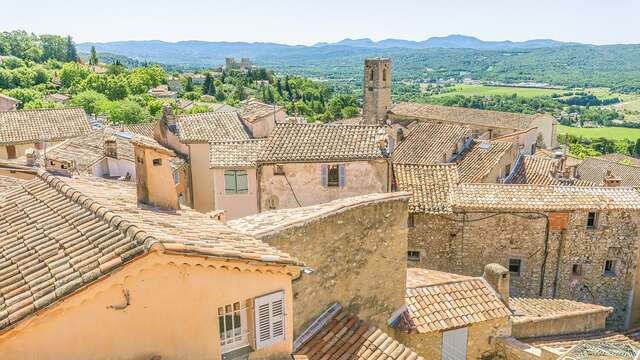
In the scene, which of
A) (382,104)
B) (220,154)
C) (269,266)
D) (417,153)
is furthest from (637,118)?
(269,266)

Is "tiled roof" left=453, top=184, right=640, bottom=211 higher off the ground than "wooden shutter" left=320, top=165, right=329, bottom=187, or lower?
lower

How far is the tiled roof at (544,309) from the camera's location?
55.3 feet

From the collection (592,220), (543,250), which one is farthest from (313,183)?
(592,220)

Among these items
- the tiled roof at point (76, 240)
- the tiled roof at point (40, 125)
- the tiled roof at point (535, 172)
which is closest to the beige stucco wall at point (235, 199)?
the tiled roof at point (76, 240)

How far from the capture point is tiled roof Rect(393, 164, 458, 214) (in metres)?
21.0

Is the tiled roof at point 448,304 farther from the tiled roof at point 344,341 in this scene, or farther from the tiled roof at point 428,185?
the tiled roof at point 428,185

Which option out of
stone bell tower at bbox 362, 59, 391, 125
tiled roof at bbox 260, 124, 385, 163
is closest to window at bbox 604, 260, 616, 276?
tiled roof at bbox 260, 124, 385, 163

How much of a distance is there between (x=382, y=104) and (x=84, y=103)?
4657 centimetres

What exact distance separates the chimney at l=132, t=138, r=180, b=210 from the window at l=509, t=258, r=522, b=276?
15654 millimetres

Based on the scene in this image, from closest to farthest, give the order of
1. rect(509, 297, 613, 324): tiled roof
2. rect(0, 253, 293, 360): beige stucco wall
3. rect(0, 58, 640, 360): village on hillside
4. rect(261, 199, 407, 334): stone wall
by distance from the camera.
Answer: rect(0, 253, 293, 360): beige stucco wall → rect(0, 58, 640, 360): village on hillside → rect(261, 199, 407, 334): stone wall → rect(509, 297, 613, 324): tiled roof

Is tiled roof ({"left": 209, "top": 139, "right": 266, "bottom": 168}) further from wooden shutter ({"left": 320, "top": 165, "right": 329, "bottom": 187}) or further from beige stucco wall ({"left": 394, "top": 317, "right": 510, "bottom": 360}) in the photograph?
beige stucco wall ({"left": 394, "top": 317, "right": 510, "bottom": 360})

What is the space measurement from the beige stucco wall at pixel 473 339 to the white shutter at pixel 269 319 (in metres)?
7.02

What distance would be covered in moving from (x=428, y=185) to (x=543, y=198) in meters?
4.61

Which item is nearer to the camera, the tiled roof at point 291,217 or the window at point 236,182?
the tiled roof at point 291,217
